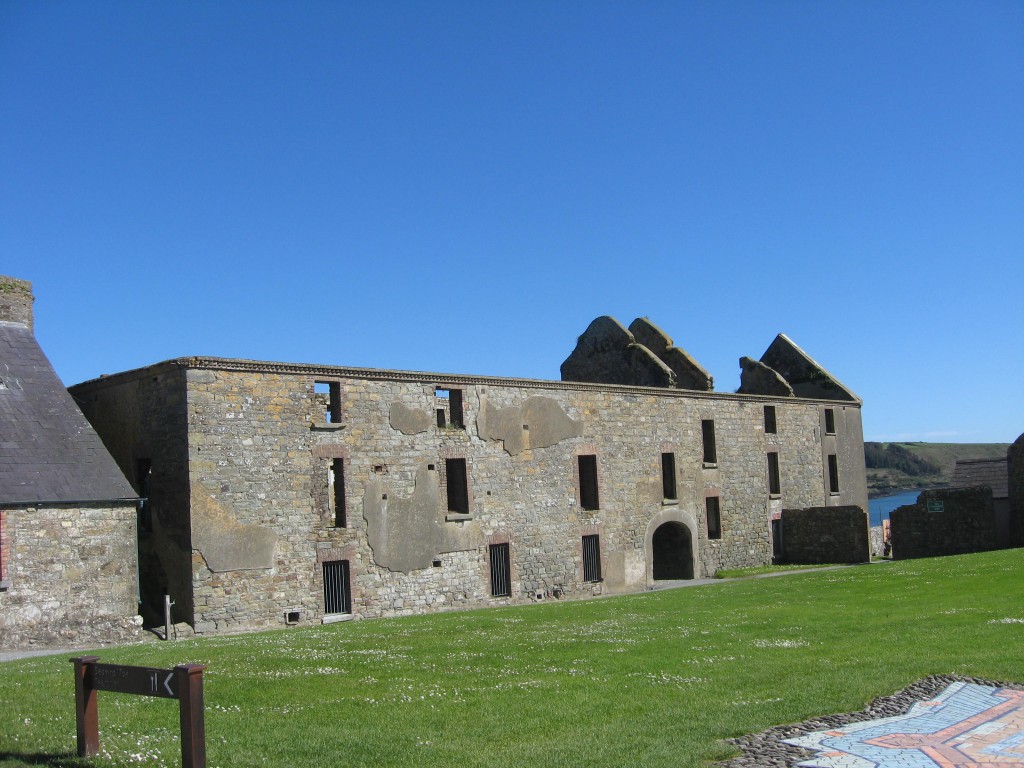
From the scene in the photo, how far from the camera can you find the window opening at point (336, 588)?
2406 centimetres

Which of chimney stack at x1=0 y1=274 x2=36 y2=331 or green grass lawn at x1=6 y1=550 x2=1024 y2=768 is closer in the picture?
green grass lawn at x1=6 y1=550 x2=1024 y2=768

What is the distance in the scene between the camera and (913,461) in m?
175

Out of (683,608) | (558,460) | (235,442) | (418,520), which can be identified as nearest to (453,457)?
(418,520)

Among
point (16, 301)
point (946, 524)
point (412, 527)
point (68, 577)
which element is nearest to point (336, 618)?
point (412, 527)

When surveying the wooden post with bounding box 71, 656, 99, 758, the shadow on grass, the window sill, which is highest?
the wooden post with bounding box 71, 656, 99, 758

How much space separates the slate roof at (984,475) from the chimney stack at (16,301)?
34957mm

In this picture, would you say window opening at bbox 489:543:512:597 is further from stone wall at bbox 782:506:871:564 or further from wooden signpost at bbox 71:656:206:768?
wooden signpost at bbox 71:656:206:768

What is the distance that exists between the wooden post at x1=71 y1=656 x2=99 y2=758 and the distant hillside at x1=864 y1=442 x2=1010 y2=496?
167 metres

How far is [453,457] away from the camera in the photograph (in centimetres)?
2684

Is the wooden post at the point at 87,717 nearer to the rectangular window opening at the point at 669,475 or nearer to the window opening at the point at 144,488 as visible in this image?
the window opening at the point at 144,488

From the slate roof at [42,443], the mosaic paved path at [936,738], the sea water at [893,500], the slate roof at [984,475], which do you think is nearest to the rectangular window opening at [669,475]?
the slate roof at [984,475]

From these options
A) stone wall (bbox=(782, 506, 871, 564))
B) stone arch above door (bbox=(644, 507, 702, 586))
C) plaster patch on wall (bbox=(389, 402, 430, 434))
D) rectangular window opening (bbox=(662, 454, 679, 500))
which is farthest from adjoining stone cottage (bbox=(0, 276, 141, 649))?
stone wall (bbox=(782, 506, 871, 564))

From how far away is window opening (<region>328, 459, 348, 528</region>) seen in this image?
24.5 m

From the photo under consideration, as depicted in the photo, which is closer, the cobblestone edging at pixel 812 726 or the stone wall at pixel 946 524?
the cobblestone edging at pixel 812 726
